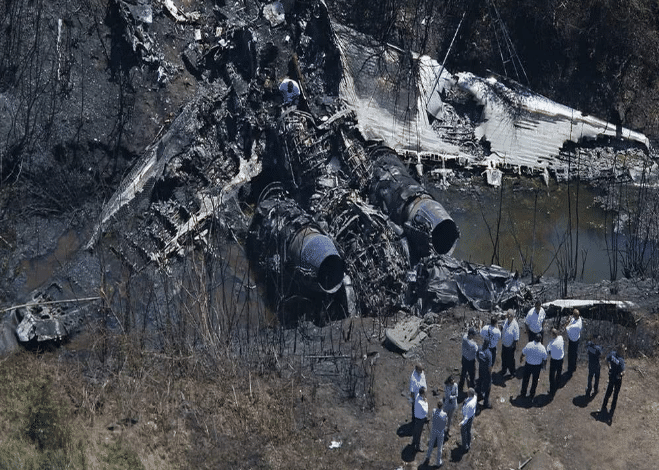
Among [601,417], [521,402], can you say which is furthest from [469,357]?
[601,417]

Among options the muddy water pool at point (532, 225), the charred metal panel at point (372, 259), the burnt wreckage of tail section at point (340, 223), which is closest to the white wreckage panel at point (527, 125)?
the muddy water pool at point (532, 225)

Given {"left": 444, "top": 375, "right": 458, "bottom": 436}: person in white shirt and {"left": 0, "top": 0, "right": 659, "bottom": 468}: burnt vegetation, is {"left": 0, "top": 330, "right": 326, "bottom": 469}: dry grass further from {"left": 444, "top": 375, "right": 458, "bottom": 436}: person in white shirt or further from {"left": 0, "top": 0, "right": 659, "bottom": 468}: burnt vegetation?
{"left": 444, "top": 375, "right": 458, "bottom": 436}: person in white shirt

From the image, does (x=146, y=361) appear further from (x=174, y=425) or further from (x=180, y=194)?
(x=180, y=194)

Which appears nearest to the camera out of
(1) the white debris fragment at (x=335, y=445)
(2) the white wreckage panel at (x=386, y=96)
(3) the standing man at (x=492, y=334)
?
(1) the white debris fragment at (x=335, y=445)

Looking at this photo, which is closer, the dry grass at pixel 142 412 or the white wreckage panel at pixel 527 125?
the dry grass at pixel 142 412

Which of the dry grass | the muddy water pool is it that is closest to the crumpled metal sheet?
the muddy water pool

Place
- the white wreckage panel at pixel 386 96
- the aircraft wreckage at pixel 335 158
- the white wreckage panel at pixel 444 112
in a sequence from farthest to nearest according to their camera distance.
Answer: the white wreckage panel at pixel 444 112 → the white wreckage panel at pixel 386 96 → the aircraft wreckage at pixel 335 158

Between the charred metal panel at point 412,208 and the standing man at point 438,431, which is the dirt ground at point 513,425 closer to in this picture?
the standing man at point 438,431
